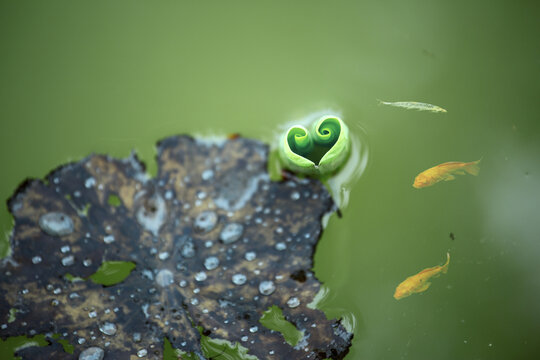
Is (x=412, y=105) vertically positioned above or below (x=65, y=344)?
above

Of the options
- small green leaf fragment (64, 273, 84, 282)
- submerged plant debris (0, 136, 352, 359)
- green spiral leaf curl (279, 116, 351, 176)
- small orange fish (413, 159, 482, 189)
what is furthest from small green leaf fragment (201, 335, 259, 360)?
small orange fish (413, 159, 482, 189)

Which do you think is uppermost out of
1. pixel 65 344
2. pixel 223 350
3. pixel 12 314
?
pixel 12 314

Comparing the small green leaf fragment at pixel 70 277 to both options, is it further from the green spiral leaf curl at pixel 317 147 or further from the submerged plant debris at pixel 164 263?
the green spiral leaf curl at pixel 317 147

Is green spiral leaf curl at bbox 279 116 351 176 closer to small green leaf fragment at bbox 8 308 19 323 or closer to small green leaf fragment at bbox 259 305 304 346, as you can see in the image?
→ small green leaf fragment at bbox 259 305 304 346

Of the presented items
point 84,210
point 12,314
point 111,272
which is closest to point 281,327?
point 111,272

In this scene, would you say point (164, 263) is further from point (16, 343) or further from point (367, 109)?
point (367, 109)

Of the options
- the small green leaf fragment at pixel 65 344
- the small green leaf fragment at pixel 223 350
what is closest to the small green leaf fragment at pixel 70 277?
the small green leaf fragment at pixel 65 344
